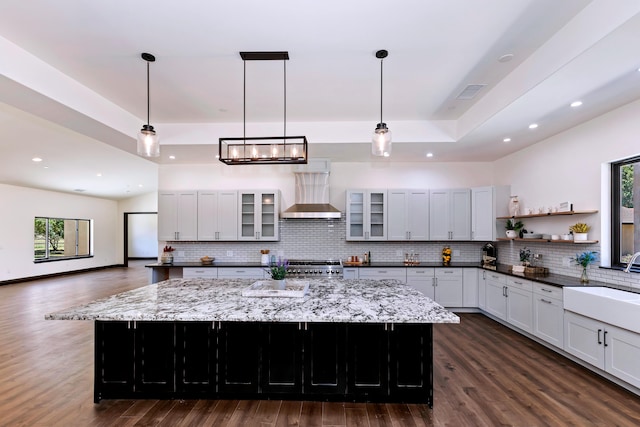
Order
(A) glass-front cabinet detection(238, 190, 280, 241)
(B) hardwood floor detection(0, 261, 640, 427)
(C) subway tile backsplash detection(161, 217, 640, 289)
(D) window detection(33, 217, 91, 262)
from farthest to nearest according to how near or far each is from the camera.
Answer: (D) window detection(33, 217, 91, 262) → (C) subway tile backsplash detection(161, 217, 640, 289) → (A) glass-front cabinet detection(238, 190, 280, 241) → (B) hardwood floor detection(0, 261, 640, 427)

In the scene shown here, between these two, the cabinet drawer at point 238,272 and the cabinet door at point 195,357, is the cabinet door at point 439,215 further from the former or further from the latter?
the cabinet door at point 195,357

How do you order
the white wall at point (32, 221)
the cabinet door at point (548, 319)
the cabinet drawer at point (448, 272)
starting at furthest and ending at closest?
the white wall at point (32, 221) → the cabinet drawer at point (448, 272) → the cabinet door at point (548, 319)

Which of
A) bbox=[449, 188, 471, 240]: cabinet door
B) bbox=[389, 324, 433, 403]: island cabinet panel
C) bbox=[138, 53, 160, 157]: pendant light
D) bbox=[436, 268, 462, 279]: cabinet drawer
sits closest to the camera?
bbox=[389, 324, 433, 403]: island cabinet panel

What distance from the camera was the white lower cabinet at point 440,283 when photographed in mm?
5258

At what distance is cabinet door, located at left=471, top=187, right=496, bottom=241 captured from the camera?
208 inches

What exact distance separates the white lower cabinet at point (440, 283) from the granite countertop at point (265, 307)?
2.17m

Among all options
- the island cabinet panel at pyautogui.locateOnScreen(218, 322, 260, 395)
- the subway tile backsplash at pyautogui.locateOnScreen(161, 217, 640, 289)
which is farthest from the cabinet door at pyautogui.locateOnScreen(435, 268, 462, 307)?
the island cabinet panel at pyautogui.locateOnScreen(218, 322, 260, 395)

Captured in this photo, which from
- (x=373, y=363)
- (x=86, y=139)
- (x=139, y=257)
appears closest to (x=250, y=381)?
(x=373, y=363)

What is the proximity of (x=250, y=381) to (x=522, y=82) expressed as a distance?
3.77 m

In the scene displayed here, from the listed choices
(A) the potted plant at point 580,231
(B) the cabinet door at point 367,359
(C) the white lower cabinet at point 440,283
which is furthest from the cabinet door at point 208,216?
(A) the potted plant at point 580,231

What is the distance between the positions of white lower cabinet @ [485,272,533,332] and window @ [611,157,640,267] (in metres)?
0.98

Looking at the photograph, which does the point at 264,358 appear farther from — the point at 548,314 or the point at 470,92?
the point at 470,92

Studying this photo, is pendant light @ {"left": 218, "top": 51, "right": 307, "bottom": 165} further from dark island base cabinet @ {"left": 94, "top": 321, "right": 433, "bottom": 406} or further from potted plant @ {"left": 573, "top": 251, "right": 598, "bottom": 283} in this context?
potted plant @ {"left": 573, "top": 251, "right": 598, "bottom": 283}

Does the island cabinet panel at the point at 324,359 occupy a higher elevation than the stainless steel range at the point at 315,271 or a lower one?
lower
